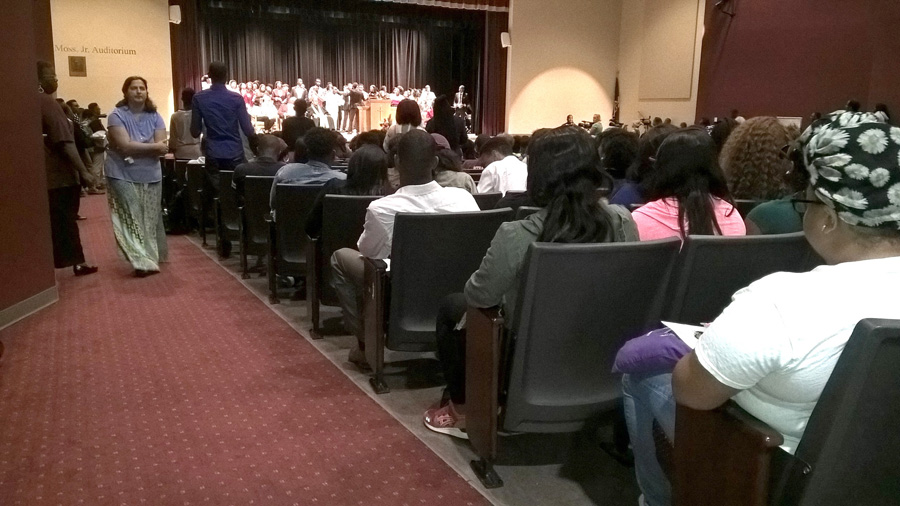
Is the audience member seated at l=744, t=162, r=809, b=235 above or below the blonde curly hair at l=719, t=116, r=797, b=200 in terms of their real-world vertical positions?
below

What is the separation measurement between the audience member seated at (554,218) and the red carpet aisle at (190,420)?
0.66 meters

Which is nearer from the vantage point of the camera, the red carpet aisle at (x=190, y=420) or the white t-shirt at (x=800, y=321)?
the white t-shirt at (x=800, y=321)

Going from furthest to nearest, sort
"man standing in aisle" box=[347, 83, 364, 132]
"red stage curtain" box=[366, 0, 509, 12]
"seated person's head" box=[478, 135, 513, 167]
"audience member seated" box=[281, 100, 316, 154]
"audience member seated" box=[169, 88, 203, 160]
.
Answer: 1. "man standing in aisle" box=[347, 83, 364, 132]
2. "red stage curtain" box=[366, 0, 509, 12]
3. "audience member seated" box=[169, 88, 203, 160]
4. "audience member seated" box=[281, 100, 316, 154]
5. "seated person's head" box=[478, 135, 513, 167]

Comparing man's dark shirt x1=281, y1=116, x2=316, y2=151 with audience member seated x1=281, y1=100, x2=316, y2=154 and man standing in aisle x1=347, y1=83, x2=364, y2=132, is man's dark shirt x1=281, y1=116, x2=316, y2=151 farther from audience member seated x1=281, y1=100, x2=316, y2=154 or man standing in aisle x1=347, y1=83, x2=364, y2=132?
man standing in aisle x1=347, y1=83, x2=364, y2=132

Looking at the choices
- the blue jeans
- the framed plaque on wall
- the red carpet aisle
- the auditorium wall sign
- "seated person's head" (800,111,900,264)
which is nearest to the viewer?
"seated person's head" (800,111,900,264)

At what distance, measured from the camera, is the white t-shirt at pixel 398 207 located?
276cm

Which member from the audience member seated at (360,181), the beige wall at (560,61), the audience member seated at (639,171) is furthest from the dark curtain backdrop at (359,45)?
the audience member seated at (639,171)

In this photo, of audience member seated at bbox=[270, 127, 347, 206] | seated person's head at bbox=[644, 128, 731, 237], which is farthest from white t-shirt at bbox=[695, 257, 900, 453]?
audience member seated at bbox=[270, 127, 347, 206]

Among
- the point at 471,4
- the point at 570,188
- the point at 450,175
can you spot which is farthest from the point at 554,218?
the point at 471,4

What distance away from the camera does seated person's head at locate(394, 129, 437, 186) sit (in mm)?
2777

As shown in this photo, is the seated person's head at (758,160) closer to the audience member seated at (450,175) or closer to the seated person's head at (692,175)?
the seated person's head at (692,175)

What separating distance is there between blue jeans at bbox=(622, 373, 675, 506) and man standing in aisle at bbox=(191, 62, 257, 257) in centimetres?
423

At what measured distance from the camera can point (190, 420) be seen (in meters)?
2.61

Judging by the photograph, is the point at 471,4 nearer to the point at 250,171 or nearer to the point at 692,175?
the point at 250,171
